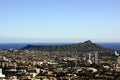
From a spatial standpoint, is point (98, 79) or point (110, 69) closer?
point (98, 79)

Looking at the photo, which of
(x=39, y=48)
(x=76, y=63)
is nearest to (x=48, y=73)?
(x=76, y=63)

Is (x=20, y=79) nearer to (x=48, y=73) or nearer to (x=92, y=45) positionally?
(x=48, y=73)

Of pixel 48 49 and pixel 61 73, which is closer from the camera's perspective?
pixel 61 73

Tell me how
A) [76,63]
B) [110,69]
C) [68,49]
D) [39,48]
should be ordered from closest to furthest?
[110,69] → [76,63] → [68,49] → [39,48]

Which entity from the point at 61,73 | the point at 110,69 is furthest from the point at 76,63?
the point at 61,73

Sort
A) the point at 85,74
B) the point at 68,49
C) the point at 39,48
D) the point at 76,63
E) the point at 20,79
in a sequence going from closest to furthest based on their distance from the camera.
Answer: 1. the point at 20,79
2. the point at 85,74
3. the point at 76,63
4. the point at 68,49
5. the point at 39,48

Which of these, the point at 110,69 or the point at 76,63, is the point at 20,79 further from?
the point at 76,63

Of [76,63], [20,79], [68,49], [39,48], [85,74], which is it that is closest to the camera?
[20,79]

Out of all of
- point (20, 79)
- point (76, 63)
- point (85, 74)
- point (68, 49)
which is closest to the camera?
point (20, 79)
